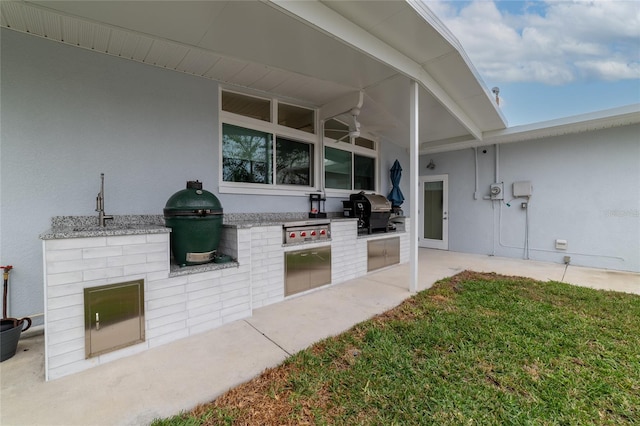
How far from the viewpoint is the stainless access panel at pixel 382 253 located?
15.8 ft

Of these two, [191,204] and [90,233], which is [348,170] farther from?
[90,233]

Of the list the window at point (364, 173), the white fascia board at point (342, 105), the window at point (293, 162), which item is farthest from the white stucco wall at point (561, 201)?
the window at point (293, 162)

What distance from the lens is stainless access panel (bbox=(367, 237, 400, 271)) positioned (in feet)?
15.8

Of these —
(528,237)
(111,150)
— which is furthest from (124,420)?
(528,237)

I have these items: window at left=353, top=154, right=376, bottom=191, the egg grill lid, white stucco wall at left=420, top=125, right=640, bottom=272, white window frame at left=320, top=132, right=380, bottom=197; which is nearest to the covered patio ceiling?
white window frame at left=320, top=132, right=380, bottom=197

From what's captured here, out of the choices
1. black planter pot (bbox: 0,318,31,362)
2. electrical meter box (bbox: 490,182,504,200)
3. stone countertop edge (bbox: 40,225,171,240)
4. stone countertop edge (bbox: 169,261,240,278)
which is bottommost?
black planter pot (bbox: 0,318,31,362)

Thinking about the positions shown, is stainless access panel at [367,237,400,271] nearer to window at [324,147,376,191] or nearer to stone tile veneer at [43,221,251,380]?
window at [324,147,376,191]

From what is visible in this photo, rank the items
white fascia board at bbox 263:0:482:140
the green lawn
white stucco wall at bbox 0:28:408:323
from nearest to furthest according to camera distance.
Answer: the green lawn < white fascia board at bbox 263:0:482:140 < white stucco wall at bbox 0:28:408:323

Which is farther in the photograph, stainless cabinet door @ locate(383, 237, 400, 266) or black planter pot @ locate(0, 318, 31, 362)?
stainless cabinet door @ locate(383, 237, 400, 266)

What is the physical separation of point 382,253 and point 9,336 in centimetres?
489

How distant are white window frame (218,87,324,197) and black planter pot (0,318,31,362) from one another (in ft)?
7.50

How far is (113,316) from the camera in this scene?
2.09 metres

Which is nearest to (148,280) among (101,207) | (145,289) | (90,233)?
(145,289)

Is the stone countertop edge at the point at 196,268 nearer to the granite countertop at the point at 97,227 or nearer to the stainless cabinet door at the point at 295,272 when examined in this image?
the granite countertop at the point at 97,227
